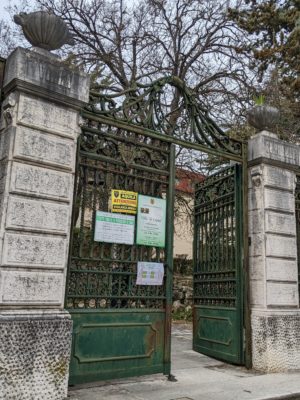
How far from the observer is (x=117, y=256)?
6.16 m

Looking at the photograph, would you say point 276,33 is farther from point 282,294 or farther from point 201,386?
point 201,386

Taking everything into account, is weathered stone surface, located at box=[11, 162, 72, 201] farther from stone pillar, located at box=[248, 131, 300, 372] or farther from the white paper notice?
stone pillar, located at box=[248, 131, 300, 372]

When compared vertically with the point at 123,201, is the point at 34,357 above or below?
below

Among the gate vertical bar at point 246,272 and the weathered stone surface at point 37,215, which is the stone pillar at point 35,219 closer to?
the weathered stone surface at point 37,215

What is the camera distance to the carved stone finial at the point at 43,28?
18.3 feet

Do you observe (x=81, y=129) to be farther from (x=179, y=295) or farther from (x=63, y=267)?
(x=179, y=295)

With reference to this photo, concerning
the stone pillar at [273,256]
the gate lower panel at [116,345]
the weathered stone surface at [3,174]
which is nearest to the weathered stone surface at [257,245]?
the stone pillar at [273,256]

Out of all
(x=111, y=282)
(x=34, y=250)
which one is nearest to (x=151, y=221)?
(x=111, y=282)

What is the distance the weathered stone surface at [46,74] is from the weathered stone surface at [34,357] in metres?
2.92

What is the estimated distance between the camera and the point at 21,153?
512 centimetres

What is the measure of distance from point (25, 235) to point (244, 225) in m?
4.25

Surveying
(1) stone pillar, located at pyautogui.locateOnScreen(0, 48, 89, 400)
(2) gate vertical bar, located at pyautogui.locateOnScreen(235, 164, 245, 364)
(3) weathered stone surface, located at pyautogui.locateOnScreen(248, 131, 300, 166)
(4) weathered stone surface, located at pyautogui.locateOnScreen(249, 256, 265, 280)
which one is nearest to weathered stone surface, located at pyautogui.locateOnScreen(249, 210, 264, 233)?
(2) gate vertical bar, located at pyautogui.locateOnScreen(235, 164, 245, 364)

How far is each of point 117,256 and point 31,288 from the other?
59.9 inches

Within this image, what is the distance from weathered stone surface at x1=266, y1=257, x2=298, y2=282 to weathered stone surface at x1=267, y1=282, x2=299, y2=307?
11 cm
